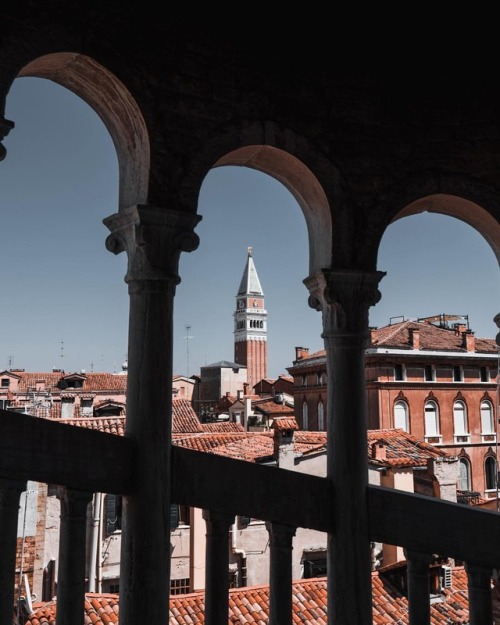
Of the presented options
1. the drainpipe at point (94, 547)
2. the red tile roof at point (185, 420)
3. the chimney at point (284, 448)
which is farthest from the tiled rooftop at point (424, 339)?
the drainpipe at point (94, 547)

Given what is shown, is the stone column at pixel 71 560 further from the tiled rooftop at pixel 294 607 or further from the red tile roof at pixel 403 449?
the red tile roof at pixel 403 449

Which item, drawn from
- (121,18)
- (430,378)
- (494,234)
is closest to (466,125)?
(494,234)

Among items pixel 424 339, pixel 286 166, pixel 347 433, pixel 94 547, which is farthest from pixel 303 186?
pixel 424 339

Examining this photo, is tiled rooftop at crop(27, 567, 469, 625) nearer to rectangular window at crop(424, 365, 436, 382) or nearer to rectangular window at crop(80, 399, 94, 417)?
rectangular window at crop(80, 399, 94, 417)

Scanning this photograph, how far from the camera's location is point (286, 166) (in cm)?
384

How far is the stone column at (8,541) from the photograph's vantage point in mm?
2605

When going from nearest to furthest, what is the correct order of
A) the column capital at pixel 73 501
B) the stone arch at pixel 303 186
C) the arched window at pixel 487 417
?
1. the column capital at pixel 73 501
2. the stone arch at pixel 303 186
3. the arched window at pixel 487 417

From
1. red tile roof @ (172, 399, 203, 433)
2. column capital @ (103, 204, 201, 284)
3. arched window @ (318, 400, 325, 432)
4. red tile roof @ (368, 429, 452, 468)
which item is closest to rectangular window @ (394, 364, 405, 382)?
arched window @ (318, 400, 325, 432)

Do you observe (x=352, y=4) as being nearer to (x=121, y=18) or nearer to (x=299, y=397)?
(x=121, y=18)

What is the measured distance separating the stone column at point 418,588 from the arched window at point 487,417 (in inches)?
1294

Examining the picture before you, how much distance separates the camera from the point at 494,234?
166 inches

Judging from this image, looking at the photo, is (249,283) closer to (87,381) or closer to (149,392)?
(87,381)

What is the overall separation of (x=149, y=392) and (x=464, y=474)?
33.2m

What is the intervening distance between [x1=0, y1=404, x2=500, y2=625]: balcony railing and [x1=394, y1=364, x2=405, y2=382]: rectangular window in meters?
29.5
